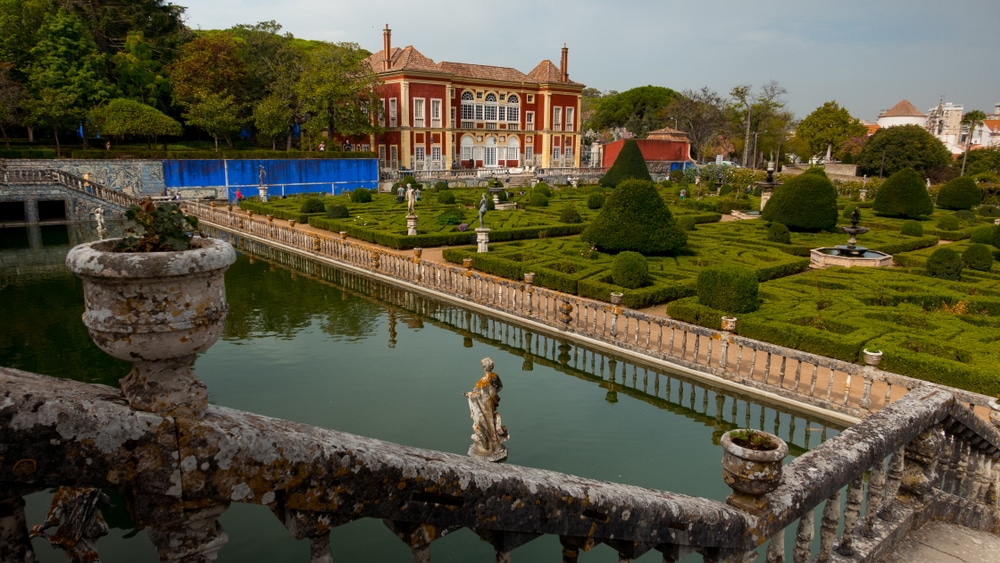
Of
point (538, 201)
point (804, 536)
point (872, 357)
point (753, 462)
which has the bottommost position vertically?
point (872, 357)

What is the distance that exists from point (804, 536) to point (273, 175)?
133 feet

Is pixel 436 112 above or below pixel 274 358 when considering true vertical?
above

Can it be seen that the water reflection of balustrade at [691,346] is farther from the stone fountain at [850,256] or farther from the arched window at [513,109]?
the arched window at [513,109]

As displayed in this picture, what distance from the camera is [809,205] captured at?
80.0ft

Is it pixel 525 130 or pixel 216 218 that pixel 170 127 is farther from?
pixel 525 130

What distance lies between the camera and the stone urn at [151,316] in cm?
177

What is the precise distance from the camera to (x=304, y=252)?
2195 cm

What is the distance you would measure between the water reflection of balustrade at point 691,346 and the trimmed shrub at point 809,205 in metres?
14.6

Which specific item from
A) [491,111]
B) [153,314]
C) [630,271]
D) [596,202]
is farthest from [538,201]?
[153,314]

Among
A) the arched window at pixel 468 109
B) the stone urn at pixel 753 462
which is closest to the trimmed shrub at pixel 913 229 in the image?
the stone urn at pixel 753 462

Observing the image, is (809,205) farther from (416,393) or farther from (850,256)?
(416,393)

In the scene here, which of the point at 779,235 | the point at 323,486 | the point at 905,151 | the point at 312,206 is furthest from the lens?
the point at 905,151

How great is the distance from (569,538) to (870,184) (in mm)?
47889

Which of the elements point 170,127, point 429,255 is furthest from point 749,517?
point 170,127
